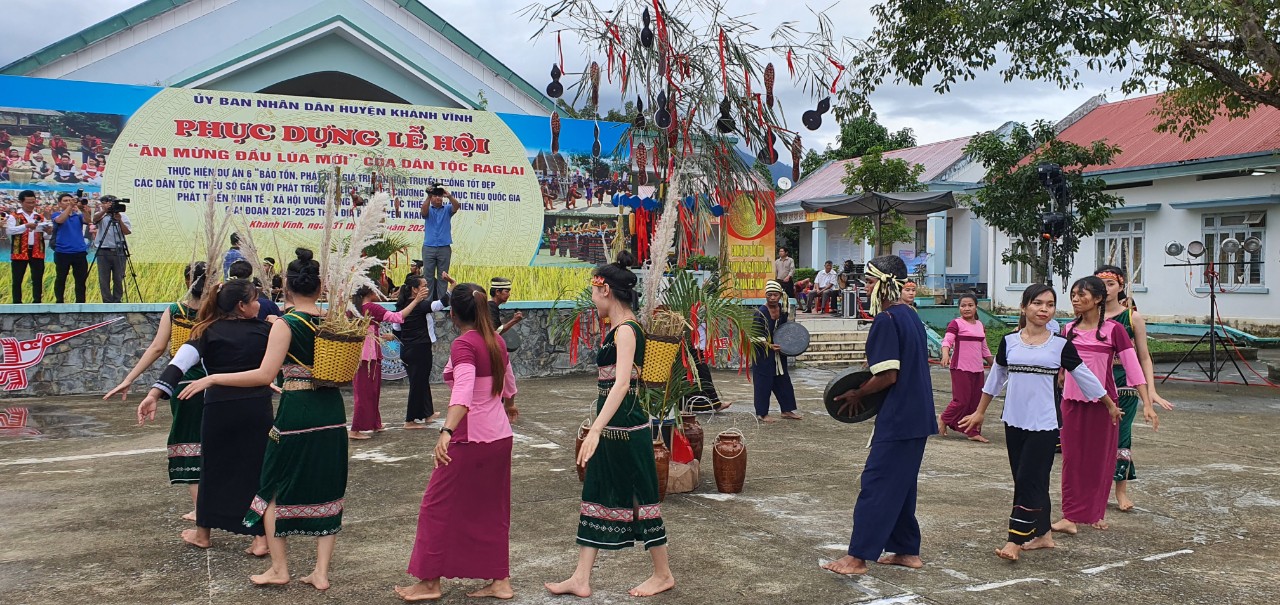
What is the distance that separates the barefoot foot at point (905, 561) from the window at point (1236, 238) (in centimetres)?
2020

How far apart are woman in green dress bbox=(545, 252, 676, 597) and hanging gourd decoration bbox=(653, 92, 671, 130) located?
2.72 m

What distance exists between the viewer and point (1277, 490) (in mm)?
7297

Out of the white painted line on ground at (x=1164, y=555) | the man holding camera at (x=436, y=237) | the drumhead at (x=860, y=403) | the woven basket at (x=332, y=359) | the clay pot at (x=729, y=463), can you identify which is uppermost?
the man holding camera at (x=436, y=237)

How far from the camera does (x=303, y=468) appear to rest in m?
4.73

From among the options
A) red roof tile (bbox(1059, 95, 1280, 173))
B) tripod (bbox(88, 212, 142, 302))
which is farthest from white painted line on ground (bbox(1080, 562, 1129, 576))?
red roof tile (bbox(1059, 95, 1280, 173))

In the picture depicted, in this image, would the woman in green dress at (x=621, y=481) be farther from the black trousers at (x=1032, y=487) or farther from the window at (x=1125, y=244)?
the window at (x=1125, y=244)

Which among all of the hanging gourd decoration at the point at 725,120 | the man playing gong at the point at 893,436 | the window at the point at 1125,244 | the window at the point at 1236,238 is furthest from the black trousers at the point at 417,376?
the window at the point at 1125,244

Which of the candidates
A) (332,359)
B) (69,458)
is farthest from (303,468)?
(69,458)

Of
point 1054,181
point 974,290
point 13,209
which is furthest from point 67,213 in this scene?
point 974,290

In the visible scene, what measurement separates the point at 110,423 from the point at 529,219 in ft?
23.9

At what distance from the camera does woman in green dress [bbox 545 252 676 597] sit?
469 centimetres

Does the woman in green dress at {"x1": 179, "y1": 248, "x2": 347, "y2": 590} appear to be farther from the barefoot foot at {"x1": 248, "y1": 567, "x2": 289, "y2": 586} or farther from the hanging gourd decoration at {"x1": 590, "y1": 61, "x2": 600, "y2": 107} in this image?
the hanging gourd decoration at {"x1": 590, "y1": 61, "x2": 600, "y2": 107}

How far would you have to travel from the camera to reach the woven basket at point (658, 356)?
511 cm

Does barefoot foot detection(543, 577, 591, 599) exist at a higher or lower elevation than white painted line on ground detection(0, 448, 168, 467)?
higher
